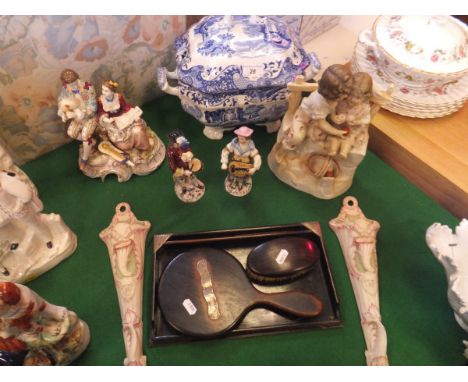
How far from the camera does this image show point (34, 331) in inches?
35.9

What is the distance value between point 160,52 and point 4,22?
55 cm

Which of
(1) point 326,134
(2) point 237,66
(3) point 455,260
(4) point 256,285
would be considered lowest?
(4) point 256,285

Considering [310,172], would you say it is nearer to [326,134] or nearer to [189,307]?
[326,134]

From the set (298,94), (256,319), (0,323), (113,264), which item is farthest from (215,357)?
(298,94)

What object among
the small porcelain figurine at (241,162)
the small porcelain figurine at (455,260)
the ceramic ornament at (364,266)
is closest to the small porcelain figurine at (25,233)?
the small porcelain figurine at (241,162)

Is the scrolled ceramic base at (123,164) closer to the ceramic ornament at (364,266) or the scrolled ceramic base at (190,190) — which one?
the scrolled ceramic base at (190,190)

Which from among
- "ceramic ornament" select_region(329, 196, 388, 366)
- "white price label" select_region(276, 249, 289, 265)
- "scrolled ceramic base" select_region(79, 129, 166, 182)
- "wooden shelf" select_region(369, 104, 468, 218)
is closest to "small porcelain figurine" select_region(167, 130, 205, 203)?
"scrolled ceramic base" select_region(79, 129, 166, 182)

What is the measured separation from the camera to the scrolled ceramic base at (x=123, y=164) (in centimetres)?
141

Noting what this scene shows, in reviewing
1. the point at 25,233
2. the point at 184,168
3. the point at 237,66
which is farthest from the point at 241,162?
the point at 25,233

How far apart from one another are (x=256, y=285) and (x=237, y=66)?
0.70 metres

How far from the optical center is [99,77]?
1428mm

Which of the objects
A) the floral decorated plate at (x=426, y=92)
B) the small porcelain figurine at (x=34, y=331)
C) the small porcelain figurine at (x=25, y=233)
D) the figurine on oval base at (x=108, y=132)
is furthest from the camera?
the floral decorated plate at (x=426, y=92)

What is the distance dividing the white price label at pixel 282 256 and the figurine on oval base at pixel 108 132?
59 centimetres

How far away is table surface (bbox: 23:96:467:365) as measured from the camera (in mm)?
1119
